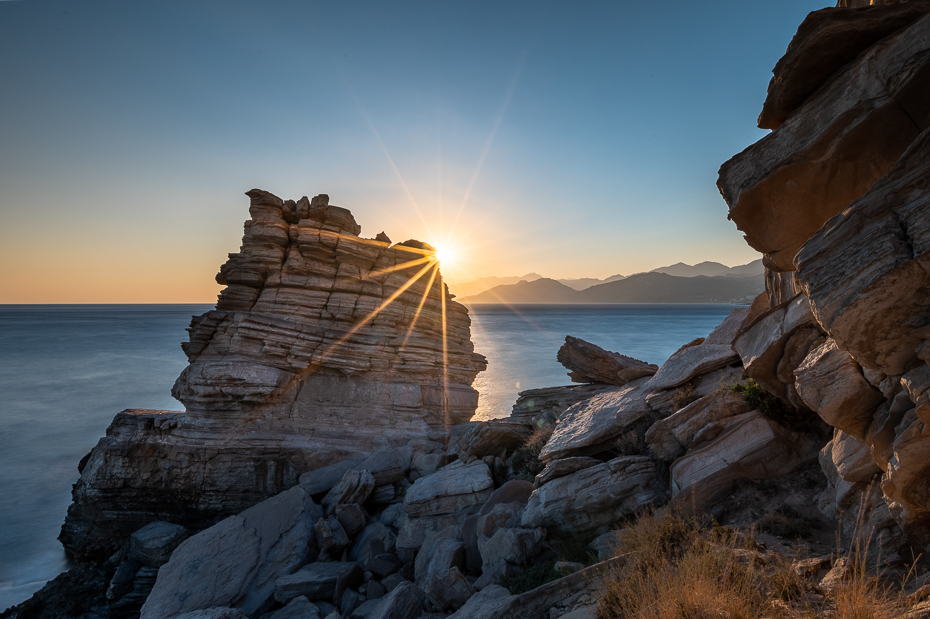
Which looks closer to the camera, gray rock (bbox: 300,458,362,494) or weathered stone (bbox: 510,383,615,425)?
weathered stone (bbox: 510,383,615,425)

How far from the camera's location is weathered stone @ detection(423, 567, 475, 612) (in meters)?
9.48

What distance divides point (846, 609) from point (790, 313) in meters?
5.59

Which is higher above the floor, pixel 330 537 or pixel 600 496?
pixel 600 496

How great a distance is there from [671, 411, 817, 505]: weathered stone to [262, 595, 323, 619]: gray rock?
9.65 metres

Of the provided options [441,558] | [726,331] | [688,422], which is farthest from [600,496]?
[726,331]

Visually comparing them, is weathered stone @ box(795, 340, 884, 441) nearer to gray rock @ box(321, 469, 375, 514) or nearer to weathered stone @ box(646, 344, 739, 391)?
weathered stone @ box(646, 344, 739, 391)

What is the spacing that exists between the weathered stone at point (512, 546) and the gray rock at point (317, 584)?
15.1 feet

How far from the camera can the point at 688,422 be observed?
10.5m

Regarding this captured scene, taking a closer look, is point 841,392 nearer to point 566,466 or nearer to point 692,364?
point 692,364

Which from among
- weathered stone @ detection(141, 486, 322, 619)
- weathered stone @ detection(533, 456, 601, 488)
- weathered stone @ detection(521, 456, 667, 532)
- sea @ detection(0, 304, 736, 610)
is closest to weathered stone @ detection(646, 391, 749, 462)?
weathered stone @ detection(521, 456, 667, 532)

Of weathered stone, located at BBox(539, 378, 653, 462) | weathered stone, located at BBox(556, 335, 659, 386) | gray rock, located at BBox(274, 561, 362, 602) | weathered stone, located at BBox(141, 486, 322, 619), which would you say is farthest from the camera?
weathered stone, located at BBox(556, 335, 659, 386)

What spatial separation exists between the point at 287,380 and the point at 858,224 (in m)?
22.8

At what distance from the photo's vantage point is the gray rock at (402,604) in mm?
9664

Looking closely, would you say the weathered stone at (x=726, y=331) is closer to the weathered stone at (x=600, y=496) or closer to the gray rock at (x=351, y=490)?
the weathered stone at (x=600, y=496)
